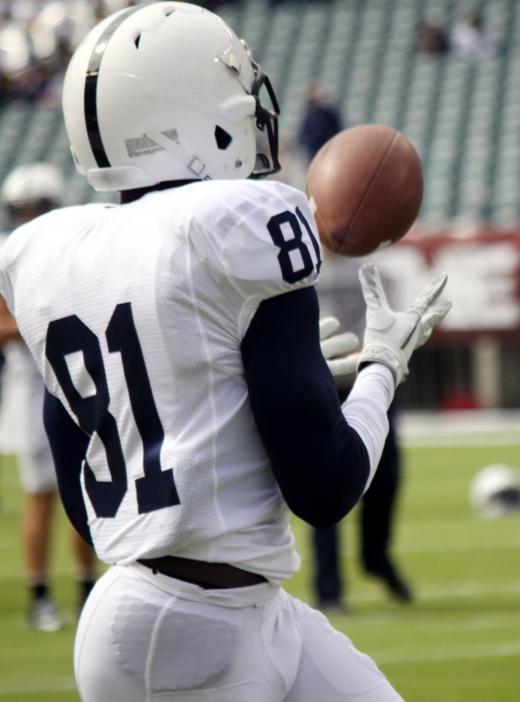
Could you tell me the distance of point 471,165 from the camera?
44.7 ft

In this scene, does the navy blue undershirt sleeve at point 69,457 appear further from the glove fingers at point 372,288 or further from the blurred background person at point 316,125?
the blurred background person at point 316,125

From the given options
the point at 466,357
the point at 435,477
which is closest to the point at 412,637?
the point at 435,477

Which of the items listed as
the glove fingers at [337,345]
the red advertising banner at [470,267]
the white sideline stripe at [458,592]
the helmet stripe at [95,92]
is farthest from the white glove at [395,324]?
the red advertising banner at [470,267]

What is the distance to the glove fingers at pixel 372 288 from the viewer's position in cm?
211

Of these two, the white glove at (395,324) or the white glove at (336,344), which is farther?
the white glove at (336,344)

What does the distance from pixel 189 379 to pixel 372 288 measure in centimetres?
43

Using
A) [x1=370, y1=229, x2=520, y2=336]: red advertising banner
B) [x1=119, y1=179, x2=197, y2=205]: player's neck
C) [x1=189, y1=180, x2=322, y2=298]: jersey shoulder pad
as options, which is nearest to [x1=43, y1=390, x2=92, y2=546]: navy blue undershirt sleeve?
[x1=119, y1=179, x2=197, y2=205]: player's neck

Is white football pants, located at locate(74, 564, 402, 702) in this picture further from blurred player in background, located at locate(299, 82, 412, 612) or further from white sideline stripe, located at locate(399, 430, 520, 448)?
white sideline stripe, located at locate(399, 430, 520, 448)

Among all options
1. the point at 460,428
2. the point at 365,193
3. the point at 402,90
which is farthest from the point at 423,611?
the point at 402,90

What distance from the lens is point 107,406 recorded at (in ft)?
6.11

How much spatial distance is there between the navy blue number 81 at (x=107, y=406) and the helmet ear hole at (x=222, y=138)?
0.31 meters

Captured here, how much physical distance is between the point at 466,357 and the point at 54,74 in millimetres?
7168

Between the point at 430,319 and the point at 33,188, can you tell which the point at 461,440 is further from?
the point at 430,319

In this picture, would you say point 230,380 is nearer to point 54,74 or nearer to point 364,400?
point 364,400
